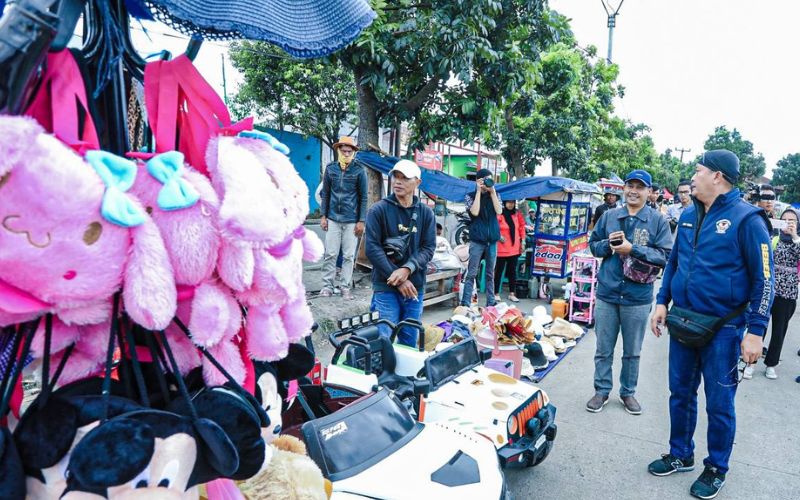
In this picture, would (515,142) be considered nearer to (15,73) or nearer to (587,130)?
(587,130)

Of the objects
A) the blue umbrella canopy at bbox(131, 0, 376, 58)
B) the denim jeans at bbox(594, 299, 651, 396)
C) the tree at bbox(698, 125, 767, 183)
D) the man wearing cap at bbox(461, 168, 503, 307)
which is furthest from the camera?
the tree at bbox(698, 125, 767, 183)

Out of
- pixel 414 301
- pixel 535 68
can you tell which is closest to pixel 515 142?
pixel 535 68

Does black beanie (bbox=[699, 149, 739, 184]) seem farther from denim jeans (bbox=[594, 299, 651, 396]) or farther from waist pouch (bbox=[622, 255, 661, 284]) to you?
denim jeans (bbox=[594, 299, 651, 396])

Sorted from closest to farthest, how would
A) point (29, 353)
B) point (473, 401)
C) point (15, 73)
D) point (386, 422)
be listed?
point (15, 73) < point (29, 353) < point (386, 422) < point (473, 401)

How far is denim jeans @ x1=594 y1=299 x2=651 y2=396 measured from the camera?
424 centimetres

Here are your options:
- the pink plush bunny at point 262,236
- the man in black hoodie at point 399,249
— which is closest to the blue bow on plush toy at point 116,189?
the pink plush bunny at point 262,236

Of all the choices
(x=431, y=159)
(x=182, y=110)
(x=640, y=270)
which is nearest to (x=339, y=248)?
(x=640, y=270)

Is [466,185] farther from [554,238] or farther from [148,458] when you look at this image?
[148,458]

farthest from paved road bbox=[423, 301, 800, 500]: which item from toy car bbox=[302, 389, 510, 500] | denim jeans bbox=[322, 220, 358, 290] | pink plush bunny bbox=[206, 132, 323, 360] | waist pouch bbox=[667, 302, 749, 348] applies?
denim jeans bbox=[322, 220, 358, 290]

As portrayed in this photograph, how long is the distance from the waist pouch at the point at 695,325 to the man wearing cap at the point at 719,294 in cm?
2

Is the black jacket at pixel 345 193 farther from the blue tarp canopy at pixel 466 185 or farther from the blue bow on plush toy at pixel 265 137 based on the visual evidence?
the blue bow on plush toy at pixel 265 137

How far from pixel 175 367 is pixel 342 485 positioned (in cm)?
113

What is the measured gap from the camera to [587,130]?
1522 centimetres

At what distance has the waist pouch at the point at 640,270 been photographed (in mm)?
4117
